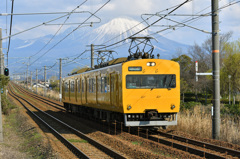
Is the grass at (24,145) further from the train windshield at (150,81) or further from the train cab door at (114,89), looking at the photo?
the train windshield at (150,81)

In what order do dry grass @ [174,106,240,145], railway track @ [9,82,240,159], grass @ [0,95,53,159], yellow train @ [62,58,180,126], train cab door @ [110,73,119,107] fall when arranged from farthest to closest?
train cab door @ [110,73,119,107] < yellow train @ [62,58,180,126] < dry grass @ [174,106,240,145] < grass @ [0,95,53,159] < railway track @ [9,82,240,159]

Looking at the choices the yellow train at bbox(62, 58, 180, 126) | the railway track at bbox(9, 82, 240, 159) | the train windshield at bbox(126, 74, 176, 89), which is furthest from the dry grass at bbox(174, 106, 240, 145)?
the train windshield at bbox(126, 74, 176, 89)

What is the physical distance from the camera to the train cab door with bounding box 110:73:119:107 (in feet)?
52.3

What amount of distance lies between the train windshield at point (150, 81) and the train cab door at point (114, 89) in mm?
939

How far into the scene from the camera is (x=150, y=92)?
1530 cm

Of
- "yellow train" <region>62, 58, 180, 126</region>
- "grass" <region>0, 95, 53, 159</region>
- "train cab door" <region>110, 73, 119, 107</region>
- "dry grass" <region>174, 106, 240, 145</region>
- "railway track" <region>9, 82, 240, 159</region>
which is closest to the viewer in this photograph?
"railway track" <region>9, 82, 240, 159</region>

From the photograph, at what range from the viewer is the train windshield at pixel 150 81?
15.1m

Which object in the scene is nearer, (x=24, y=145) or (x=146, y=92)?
(x=24, y=145)

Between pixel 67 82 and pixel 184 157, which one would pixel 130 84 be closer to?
pixel 184 157

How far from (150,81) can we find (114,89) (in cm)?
176

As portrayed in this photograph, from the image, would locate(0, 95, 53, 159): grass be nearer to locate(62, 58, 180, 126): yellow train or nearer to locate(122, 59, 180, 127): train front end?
locate(62, 58, 180, 126): yellow train

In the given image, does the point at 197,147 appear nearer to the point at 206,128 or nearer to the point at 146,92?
the point at 206,128

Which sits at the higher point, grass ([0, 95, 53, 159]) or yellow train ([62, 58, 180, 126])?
yellow train ([62, 58, 180, 126])

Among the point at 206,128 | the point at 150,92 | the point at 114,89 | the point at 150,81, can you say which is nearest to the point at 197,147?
the point at 206,128
